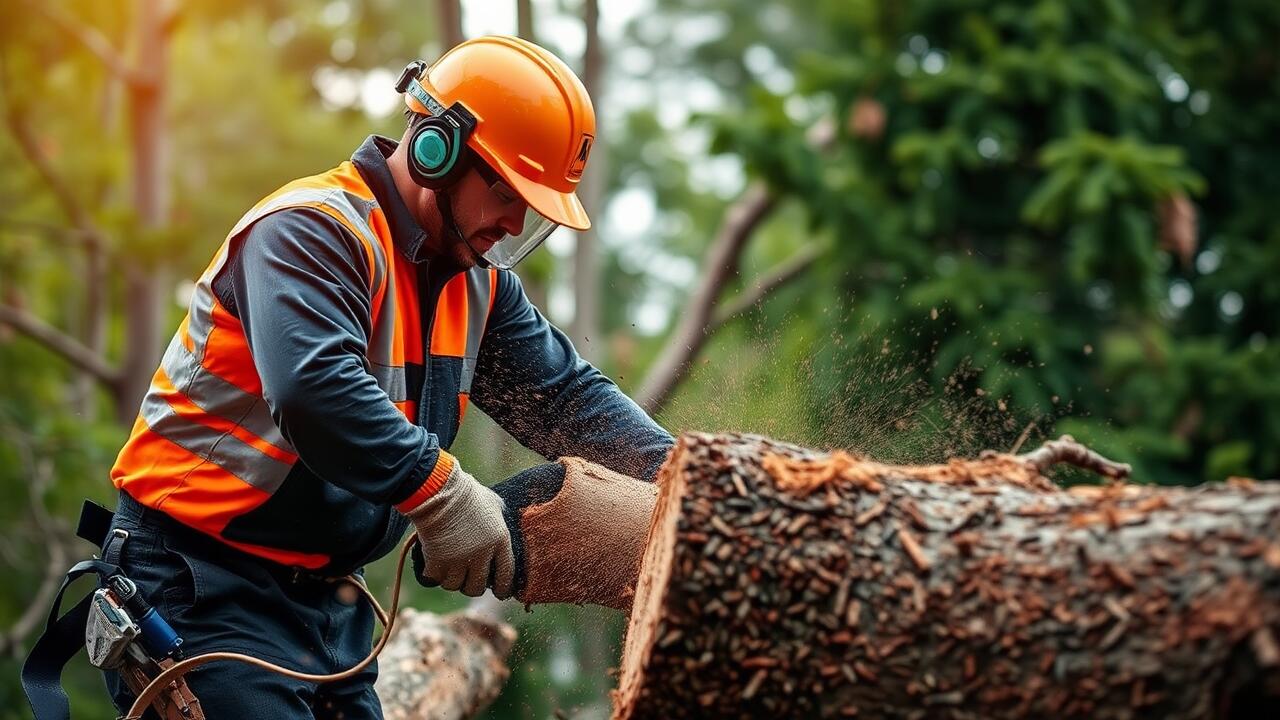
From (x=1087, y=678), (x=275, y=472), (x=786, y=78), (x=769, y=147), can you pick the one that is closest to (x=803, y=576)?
(x=1087, y=678)

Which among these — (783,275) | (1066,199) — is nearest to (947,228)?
(1066,199)

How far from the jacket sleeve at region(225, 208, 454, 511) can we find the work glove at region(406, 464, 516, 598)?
1.3 inches

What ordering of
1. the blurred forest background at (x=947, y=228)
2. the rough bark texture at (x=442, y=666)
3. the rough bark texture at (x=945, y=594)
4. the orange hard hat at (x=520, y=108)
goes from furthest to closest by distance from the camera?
the blurred forest background at (x=947, y=228) < the rough bark texture at (x=442, y=666) < the orange hard hat at (x=520, y=108) < the rough bark texture at (x=945, y=594)

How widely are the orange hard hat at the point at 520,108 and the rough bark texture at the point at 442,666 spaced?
182 cm

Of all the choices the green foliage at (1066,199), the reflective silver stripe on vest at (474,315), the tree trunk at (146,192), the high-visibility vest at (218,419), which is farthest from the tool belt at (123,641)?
the tree trunk at (146,192)

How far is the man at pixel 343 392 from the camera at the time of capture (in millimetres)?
2623

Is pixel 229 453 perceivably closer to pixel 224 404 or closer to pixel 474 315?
pixel 224 404

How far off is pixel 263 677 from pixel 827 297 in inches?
242

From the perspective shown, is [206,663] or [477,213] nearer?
[206,663]

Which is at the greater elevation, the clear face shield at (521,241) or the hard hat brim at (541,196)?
the hard hat brim at (541,196)

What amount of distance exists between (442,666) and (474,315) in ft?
5.24

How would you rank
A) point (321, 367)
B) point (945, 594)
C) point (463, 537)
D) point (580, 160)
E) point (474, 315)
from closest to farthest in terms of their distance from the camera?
A: point (945, 594), point (321, 367), point (463, 537), point (580, 160), point (474, 315)

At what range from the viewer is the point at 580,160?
3.18 m

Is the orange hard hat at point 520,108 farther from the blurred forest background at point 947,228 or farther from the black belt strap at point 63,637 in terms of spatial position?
the blurred forest background at point 947,228
